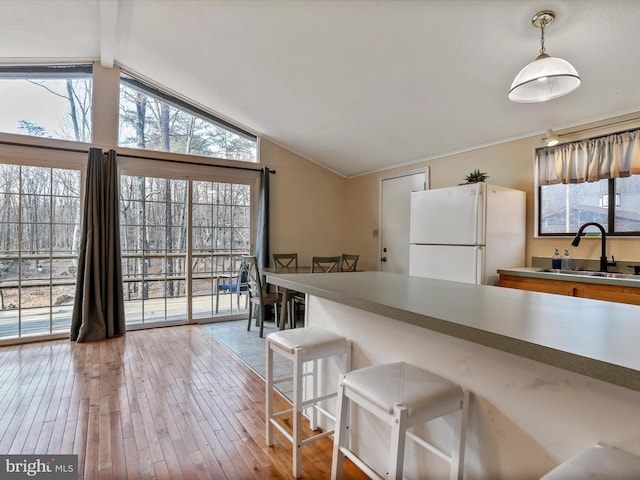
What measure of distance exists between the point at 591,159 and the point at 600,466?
3.01 meters

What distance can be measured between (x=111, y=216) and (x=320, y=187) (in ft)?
9.43

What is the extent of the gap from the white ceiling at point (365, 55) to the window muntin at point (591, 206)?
0.58 metres

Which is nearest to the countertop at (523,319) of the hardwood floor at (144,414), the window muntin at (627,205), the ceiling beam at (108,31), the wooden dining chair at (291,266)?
the hardwood floor at (144,414)

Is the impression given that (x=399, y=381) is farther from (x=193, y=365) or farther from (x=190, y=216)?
(x=190, y=216)

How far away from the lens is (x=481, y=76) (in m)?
2.82

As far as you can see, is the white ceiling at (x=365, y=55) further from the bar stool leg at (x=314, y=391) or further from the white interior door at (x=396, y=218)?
the bar stool leg at (x=314, y=391)

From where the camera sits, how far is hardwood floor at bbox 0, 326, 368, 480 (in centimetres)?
181

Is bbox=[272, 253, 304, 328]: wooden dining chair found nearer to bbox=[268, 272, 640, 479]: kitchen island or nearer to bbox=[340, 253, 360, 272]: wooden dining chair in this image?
bbox=[340, 253, 360, 272]: wooden dining chair

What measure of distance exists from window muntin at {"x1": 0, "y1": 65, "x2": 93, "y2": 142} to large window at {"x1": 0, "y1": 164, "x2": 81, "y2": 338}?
0.42 m

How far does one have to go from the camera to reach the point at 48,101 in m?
3.85

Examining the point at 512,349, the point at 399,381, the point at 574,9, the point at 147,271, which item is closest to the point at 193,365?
the point at 147,271

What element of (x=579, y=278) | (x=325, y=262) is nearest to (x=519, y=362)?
(x=579, y=278)

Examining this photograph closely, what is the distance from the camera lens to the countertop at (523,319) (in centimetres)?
77

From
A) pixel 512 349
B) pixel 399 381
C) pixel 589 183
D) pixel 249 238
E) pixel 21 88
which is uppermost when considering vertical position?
pixel 21 88
